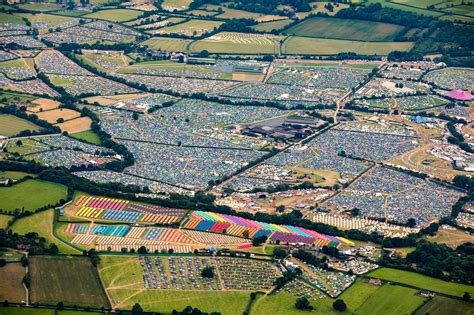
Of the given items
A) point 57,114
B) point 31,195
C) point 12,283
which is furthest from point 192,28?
point 12,283

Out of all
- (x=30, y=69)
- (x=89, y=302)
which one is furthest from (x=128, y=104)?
(x=89, y=302)

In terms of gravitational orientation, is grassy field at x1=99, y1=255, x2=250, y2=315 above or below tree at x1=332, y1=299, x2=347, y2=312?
below

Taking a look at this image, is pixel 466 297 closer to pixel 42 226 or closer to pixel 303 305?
pixel 303 305

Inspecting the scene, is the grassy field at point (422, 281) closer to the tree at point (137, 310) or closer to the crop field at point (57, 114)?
the tree at point (137, 310)

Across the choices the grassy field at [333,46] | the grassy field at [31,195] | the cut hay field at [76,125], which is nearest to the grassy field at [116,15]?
the grassy field at [333,46]

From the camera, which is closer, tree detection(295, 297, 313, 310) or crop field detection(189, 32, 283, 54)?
tree detection(295, 297, 313, 310)

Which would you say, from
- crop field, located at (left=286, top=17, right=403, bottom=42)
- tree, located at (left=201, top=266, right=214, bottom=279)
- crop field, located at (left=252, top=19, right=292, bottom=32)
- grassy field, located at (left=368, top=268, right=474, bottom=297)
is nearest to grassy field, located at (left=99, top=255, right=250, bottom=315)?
tree, located at (left=201, top=266, right=214, bottom=279)

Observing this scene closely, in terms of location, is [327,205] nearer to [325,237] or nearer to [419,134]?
[325,237]

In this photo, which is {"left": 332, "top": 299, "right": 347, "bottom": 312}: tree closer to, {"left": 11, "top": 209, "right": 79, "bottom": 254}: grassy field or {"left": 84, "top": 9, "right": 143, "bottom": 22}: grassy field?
{"left": 11, "top": 209, "right": 79, "bottom": 254}: grassy field
